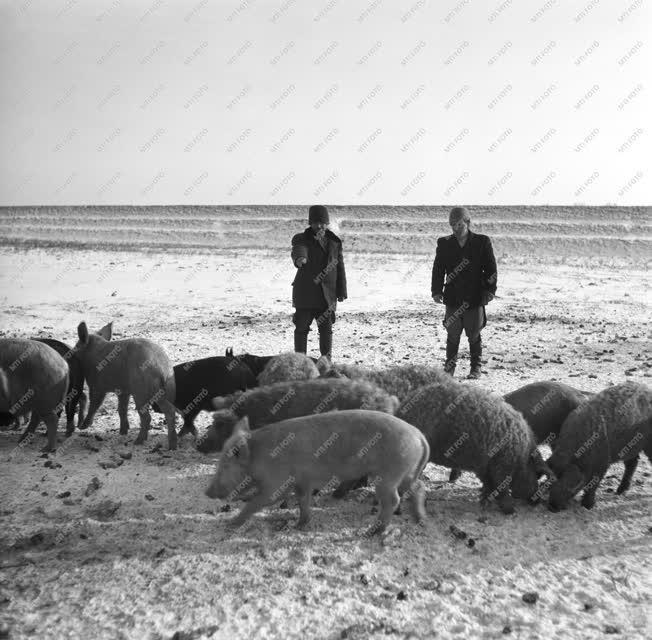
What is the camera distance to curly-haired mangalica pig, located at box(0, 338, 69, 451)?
6637mm

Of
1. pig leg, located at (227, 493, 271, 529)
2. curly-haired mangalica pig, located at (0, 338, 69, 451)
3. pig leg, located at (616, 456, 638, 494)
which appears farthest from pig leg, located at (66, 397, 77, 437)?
pig leg, located at (616, 456, 638, 494)

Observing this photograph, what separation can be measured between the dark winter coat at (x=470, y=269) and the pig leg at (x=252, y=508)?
17.4 feet

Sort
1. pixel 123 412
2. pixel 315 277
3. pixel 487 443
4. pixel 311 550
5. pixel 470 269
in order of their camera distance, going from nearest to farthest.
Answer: pixel 311 550, pixel 487 443, pixel 123 412, pixel 315 277, pixel 470 269

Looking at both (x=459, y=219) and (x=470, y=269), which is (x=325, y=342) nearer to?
(x=470, y=269)

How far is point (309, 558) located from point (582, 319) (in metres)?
11.3

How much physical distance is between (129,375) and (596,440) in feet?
15.9

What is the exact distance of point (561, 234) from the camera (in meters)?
36.4

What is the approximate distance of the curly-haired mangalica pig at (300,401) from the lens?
603 centimetres

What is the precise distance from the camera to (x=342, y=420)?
5250 mm

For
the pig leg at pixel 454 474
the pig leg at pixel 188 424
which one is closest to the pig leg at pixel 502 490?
the pig leg at pixel 454 474

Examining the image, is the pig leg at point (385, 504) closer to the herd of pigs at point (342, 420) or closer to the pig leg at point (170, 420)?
the herd of pigs at point (342, 420)

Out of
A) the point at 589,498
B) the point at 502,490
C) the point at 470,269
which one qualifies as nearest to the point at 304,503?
the point at 502,490

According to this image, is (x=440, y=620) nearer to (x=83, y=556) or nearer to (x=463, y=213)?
(x=83, y=556)

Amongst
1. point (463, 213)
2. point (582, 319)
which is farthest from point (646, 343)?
point (463, 213)
